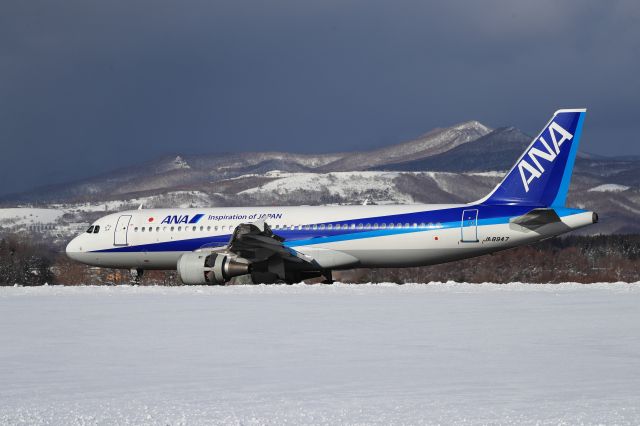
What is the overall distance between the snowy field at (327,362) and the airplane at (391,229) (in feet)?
25.5

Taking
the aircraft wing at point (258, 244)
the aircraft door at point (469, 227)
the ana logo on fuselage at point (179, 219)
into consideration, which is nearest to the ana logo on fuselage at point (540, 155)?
the aircraft door at point (469, 227)

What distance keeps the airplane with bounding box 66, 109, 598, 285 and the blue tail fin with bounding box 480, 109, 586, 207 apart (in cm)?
3

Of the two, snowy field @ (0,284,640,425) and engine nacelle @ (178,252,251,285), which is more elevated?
engine nacelle @ (178,252,251,285)

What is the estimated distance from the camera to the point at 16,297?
2762 centimetres

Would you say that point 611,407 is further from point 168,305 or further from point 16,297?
point 16,297

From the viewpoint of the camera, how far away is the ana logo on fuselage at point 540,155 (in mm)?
30875

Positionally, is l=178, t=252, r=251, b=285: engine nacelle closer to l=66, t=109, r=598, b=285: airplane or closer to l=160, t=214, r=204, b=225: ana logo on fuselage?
l=66, t=109, r=598, b=285: airplane

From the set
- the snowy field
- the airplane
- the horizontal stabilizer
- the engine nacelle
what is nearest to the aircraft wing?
the airplane

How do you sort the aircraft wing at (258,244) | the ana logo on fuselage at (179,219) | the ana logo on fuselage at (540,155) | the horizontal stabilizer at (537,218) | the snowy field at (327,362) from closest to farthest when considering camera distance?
1. the snowy field at (327,362)
2. the horizontal stabilizer at (537,218)
3. the ana logo on fuselage at (540,155)
4. the aircraft wing at (258,244)
5. the ana logo on fuselage at (179,219)

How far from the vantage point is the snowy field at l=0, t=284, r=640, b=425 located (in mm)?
10125

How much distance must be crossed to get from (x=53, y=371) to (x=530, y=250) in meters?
65.5

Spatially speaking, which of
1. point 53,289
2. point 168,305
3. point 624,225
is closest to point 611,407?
point 168,305

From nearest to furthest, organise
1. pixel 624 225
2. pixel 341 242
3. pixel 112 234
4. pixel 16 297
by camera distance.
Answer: pixel 16 297 → pixel 341 242 → pixel 112 234 → pixel 624 225

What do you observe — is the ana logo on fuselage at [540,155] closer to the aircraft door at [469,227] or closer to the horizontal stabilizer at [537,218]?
the horizontal stabilizer at [537,218]
